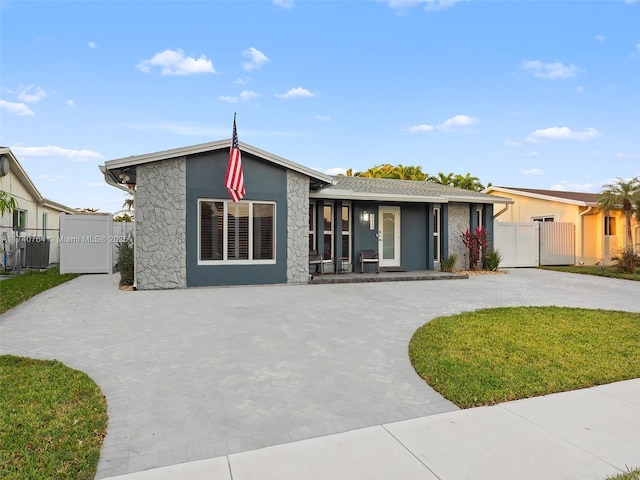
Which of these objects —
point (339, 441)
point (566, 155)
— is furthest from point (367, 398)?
point (566, 155)

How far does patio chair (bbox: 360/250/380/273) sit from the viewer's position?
492 inches

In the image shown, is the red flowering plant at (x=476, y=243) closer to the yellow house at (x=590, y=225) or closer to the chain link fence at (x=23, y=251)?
the yellow house at (x=590, y=225)

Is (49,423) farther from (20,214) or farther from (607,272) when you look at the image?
(20,214)

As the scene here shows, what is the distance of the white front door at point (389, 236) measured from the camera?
13.2 meters

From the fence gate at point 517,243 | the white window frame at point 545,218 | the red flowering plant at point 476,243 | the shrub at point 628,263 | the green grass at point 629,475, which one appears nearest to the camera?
the green grass at point 629,475

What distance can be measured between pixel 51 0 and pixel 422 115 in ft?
46.8

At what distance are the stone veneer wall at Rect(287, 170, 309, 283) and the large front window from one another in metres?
0.51

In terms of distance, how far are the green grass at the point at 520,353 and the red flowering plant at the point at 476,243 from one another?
7.44 meters

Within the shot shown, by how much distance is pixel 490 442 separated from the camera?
251cm

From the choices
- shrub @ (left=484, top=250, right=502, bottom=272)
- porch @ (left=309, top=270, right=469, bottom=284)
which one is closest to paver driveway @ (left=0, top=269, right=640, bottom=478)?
porch @ (left=309, top=270, right=469, bottom=284)

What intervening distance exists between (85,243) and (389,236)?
36.9 ft

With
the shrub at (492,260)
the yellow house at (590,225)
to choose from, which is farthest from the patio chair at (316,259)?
the yellow house at (590,225)

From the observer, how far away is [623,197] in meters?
15.4

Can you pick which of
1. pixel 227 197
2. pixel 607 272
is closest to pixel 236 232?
pixel 227 197
